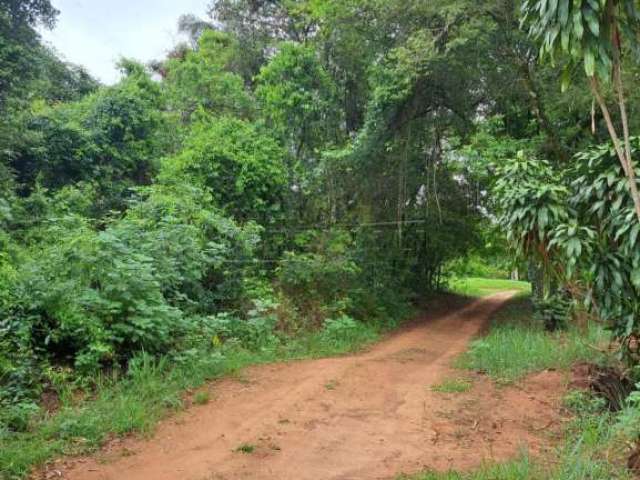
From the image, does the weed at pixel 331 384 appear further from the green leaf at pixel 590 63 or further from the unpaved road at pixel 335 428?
the green leaf at pixel 590 63

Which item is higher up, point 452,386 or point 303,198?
point 303,198

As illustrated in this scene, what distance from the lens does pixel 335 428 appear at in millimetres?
5305

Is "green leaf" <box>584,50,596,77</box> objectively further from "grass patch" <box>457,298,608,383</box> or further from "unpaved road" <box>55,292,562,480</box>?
"grass patch" <box>457,298,608,383</box>

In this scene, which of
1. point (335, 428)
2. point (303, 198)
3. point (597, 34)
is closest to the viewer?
point (597, 34)

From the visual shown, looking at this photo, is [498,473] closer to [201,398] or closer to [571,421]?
[571,421]

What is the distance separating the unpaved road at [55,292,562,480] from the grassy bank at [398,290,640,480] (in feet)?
0.91

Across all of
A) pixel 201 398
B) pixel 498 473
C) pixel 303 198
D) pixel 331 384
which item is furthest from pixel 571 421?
pixel 303 198

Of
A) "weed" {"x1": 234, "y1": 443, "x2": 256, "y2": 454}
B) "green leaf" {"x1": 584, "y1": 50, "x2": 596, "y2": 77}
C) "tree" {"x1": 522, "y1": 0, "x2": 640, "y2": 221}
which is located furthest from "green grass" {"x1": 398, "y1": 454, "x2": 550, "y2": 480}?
"green leaf" {"x1": 584, "y1": 50, "x2": 596, "y2": 77}

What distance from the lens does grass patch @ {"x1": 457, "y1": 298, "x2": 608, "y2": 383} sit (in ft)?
25.0

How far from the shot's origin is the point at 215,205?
1196 centimetres

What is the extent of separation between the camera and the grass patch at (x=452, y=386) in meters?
6.85

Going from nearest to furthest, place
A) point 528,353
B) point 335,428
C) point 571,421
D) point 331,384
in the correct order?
point 335,428 → point 571,421 → point 331,384 → point 528,353

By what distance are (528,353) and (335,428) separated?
4.17m

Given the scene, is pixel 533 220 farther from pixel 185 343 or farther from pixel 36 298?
pixel 36 298
